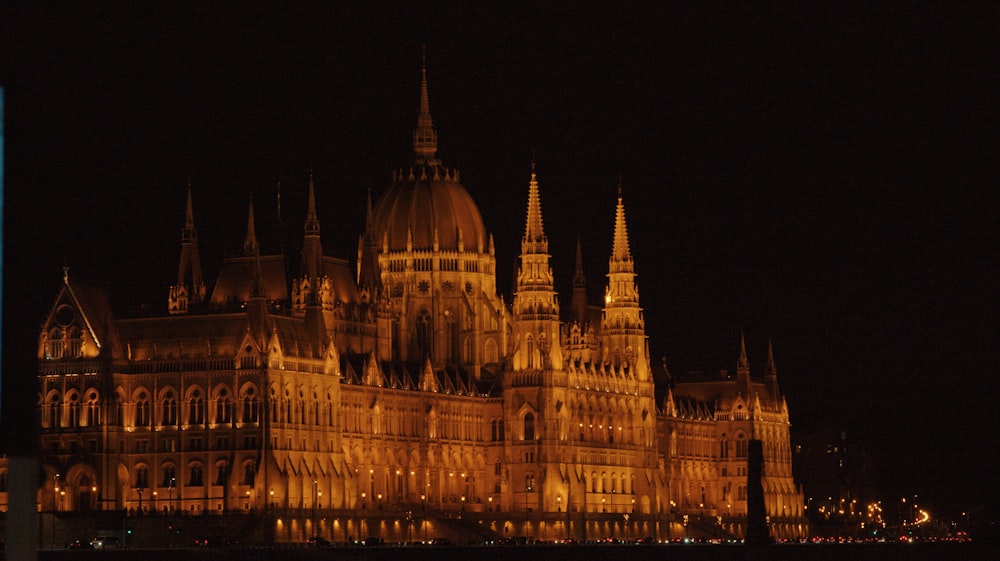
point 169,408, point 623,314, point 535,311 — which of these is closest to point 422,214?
point 535,311

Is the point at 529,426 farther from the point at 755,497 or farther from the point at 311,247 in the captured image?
the point at 755,497

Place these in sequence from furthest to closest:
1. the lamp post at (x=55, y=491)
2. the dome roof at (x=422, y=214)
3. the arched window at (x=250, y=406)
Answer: the dome roof at (x=422, y=214)
the arched window at (x=250, y=406)
the lamp post at (x=55, y=491)

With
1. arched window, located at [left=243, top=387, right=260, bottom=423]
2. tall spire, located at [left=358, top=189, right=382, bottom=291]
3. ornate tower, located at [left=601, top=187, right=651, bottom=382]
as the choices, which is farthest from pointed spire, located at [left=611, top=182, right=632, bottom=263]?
arched window, located at [left=243, top=387, right=260, bottom=423]

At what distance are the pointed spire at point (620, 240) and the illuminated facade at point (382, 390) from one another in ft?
0.51

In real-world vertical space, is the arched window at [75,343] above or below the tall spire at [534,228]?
below

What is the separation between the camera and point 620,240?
188 metres

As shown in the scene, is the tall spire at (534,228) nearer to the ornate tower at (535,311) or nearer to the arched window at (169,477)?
the ornate tower at (535,311)

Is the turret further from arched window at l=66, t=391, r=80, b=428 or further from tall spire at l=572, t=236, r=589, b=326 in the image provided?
arched window at l=66, t=391, r=80, b=428

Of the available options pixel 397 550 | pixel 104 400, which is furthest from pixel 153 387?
pixel 397 550

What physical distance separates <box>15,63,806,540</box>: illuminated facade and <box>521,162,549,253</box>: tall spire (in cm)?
16

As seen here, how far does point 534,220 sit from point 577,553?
44831 millimetres

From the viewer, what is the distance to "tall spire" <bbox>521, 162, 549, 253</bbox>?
560 ft

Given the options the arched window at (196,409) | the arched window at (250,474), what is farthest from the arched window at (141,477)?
the arched window at (250,474)

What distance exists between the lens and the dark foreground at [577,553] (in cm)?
10781
